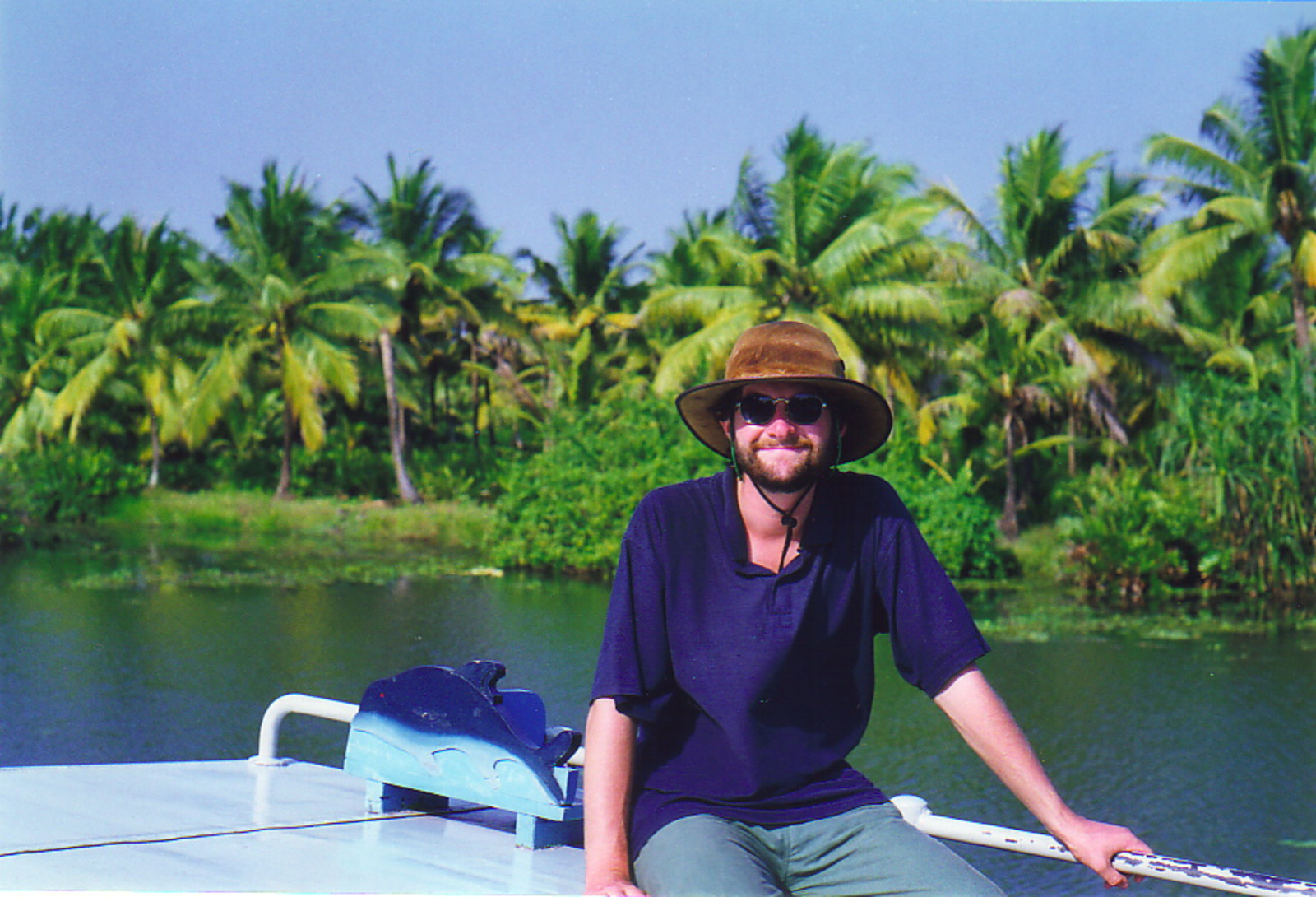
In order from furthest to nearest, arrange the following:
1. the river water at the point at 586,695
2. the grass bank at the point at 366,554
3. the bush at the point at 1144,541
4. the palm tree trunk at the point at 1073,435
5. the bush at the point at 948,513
Result: the palm tree trunk at the point at 1073,435
the bush at the point at 948,513
the bush at the point at 1144,541
the grass bank at the point at 366,554
the river water at the point at 586,695

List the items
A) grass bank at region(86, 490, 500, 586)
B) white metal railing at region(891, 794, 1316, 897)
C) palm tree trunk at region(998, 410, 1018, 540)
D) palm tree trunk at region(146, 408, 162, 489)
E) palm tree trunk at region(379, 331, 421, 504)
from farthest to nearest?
palm tree trunk at region(146, 408, 162, 489)
palm tree trunk at region(379, 331, 421, 504)
palm tree trunk at region(998, 410, 1018, 540)
grass bank at region(86, 490, 500, 586)
white metal railing at region(891, 794, 1316, 897)

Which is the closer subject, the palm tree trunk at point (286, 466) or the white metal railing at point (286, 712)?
the white metal railing at point (286, 712)

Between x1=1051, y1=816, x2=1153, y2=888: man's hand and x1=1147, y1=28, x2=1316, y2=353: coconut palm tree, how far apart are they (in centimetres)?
1814

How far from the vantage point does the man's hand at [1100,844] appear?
1977mm

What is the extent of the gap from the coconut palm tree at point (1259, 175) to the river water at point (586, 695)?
7328mm

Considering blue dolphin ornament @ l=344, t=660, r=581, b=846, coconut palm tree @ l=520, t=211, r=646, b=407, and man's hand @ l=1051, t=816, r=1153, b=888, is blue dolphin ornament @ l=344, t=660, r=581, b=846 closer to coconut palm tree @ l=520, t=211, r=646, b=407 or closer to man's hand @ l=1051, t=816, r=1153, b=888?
man's hand @ l=1051, t=816, r=1153, b=888

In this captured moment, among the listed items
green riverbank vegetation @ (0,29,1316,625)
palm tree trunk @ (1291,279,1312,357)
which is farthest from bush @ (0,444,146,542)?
palm tree trunk @ (1291,279,1312,357)

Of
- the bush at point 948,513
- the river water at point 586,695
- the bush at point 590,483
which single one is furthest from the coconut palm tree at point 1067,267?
the river water at point 586,695

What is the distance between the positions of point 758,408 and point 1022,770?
0.66 metres

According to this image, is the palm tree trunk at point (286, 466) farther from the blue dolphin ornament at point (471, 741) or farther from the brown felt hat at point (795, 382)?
the brown felt hat at point (795, 382)

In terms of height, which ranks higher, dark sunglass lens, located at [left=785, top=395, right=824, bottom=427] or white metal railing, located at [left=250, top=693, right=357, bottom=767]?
dark sunglass lens, located at [left=785, top=395, right=824, bottom=427]

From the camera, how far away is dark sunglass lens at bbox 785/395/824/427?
Answer: 2.21 m

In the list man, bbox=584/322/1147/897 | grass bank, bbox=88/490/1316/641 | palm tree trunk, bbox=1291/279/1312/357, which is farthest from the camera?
palm tree trunk, bbox=1291/279/1312/357

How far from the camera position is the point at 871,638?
2246 mm
